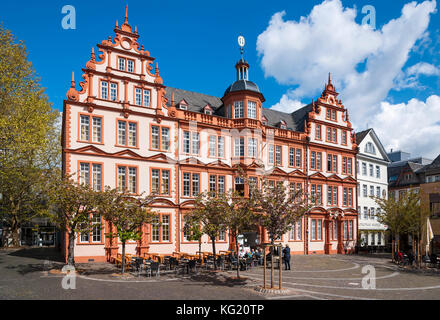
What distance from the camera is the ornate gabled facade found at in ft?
94.9

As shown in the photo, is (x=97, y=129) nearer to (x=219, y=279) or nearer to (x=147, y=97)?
(x=147, y=97)

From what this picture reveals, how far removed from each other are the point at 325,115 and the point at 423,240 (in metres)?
19.9

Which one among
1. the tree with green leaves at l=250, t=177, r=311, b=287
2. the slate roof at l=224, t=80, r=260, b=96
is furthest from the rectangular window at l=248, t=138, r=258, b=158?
the tree with green leaves at l=250, t=177, r=311, b=287

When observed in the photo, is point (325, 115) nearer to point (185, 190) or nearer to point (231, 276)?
point (185, 190)

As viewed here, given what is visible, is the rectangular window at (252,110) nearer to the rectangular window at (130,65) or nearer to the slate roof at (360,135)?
the rectangular window at (130,65)

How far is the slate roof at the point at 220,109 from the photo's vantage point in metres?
37.4

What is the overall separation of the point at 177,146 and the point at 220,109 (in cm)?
906

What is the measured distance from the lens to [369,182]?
49.3m

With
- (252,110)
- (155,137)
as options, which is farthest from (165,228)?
(252,110)

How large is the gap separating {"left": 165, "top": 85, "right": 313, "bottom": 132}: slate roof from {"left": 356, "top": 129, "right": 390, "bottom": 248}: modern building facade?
9385mm

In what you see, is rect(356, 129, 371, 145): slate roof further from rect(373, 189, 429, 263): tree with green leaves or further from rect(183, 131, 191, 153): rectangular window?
rect(183, 131, 191, 153): rectangular window

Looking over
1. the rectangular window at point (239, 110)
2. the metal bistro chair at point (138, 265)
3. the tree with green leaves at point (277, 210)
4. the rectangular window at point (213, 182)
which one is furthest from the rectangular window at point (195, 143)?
the tree with green leaves at point (277, 210)

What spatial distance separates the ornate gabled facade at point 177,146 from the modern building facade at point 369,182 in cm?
530
